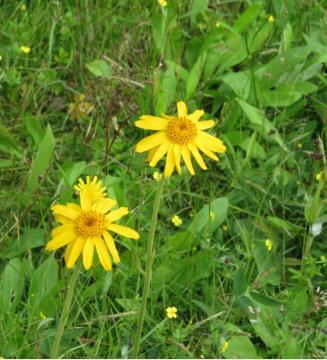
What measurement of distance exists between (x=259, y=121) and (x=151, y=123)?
1030mm

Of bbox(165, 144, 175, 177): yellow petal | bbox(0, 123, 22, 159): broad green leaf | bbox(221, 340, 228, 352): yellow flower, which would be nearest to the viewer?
bbox(165, 144, 175, 177): yellow petal

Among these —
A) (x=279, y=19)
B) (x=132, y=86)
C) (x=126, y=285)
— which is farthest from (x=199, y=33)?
(x=126, y=285)

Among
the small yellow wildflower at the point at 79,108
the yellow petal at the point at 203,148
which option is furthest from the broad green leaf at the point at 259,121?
the yellow petal at the point at 203,148

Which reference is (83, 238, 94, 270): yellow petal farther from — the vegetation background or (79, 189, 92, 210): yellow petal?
the vegetation background

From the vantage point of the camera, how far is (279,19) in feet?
10.5

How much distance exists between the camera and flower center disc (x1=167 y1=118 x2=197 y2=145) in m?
1.79

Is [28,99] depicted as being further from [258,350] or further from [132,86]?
[258,350]

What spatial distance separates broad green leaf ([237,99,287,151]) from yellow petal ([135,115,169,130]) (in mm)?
954

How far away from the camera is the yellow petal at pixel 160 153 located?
1.76 m

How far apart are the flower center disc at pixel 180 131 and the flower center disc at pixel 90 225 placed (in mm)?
272

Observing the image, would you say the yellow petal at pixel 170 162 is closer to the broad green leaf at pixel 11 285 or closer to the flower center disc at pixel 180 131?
the flower center disc at pixel 180 131

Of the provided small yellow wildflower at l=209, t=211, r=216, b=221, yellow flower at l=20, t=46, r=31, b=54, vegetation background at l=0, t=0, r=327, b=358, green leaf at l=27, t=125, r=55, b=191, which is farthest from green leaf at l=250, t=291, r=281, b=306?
yellow flower at l=20, t=46, r=31, b=54

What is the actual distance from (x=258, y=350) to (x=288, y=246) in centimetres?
45

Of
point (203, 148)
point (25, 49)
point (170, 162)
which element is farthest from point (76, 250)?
point (25, 49)
